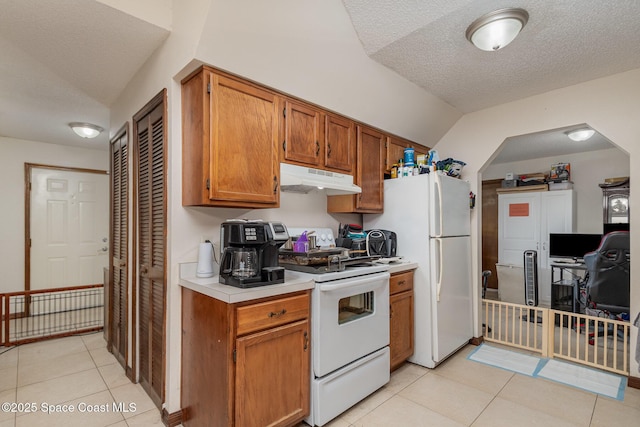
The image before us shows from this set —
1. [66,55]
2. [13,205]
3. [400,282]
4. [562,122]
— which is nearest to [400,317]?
[400,282]

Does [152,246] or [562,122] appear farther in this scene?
[562,122]

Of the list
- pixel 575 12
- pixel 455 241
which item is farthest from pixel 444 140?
pixel 575 12

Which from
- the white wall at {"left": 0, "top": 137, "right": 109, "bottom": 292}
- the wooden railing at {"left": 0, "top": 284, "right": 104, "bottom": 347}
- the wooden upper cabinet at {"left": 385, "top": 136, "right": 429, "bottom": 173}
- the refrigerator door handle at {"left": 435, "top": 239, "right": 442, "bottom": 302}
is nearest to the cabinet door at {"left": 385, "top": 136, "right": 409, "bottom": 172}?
the wooden upper cabinet at {"left": 385, "top": 136, "right": 429, "bottom": 173}

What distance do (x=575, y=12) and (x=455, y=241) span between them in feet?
5.97

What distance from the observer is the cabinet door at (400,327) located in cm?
252

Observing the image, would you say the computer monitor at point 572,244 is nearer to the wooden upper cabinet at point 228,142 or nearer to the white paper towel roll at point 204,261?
the wooden upper cabinet at point 228,142

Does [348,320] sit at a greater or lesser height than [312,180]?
lesser

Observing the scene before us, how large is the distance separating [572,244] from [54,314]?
710 cm

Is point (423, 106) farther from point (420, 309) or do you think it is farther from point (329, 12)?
point (420, 309)

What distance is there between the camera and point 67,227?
4.44m

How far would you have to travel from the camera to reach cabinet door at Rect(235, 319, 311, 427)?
5.20 feet

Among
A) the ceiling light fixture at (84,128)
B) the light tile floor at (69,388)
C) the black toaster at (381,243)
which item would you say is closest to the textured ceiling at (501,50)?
the black toaster at (381,243)

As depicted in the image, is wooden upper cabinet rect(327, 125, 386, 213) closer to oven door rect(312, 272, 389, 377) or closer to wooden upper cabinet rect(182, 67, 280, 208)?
oven door rect(312, 272, 389, 377)

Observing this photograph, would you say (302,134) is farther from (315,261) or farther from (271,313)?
(271,313)
